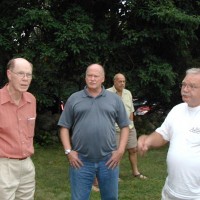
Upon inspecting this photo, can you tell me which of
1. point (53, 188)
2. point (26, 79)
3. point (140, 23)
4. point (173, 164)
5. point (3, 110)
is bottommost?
point (53, 188)

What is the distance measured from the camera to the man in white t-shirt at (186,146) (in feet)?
11.1

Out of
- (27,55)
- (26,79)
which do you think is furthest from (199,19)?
(26,79)

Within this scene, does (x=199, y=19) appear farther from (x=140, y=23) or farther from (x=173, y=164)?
(x=173, y=164)

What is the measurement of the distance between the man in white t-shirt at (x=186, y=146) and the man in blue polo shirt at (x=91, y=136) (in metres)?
0.90

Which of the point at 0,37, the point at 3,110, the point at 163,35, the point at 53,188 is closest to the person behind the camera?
the point at 3,110

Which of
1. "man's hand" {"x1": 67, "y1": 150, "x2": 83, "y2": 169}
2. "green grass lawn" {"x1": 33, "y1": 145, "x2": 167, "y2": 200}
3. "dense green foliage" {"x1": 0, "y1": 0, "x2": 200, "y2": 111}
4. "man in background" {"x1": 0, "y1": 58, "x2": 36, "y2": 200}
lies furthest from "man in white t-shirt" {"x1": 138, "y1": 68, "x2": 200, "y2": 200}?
"dense green foliage" {"x1": 0, "y1": 0, "x2": 200, "y2": 111}

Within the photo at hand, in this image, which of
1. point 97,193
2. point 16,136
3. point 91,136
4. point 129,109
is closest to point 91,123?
point 91,136

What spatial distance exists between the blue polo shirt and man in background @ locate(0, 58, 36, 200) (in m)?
0.54

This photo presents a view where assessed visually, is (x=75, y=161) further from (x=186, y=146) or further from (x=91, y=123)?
(x=186, y=146)

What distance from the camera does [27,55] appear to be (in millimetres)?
9141

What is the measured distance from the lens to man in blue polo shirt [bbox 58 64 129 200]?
14.0ft

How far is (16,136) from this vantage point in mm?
3799

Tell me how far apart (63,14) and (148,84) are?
2.51 m

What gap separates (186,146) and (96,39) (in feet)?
21.3
